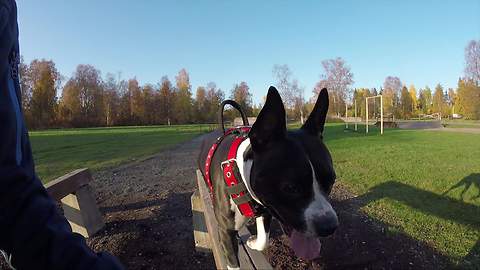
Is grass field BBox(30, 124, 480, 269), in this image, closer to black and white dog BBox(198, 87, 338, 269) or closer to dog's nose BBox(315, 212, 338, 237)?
black and white dog BBox(198, 87, 338, 269)

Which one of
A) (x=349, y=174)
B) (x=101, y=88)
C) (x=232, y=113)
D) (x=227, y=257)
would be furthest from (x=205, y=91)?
(x=227, y=257)

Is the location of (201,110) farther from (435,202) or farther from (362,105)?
(435,202)

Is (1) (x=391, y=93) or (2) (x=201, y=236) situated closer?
(2) (x=201, y=236)

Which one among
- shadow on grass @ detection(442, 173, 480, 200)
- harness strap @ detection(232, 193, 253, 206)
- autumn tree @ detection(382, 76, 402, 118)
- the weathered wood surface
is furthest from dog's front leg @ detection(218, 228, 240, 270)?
autumn tree @ detection(382, 76, 402, 118)

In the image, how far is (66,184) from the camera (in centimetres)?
468

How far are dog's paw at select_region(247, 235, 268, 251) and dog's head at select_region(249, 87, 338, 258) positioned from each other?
3.07 feet

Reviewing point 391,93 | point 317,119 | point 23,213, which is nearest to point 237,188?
point 317,119

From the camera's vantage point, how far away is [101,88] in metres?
76.4

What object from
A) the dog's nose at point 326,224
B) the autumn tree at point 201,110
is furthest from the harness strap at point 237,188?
the autumn tree at point 201,110

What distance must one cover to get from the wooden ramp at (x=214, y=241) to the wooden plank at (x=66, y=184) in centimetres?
170

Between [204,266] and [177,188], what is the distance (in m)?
3.53

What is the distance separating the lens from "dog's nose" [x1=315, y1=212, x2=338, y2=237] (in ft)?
6.06

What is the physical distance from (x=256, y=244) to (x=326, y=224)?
60.0 inches

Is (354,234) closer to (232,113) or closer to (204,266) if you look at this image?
(204,266)
